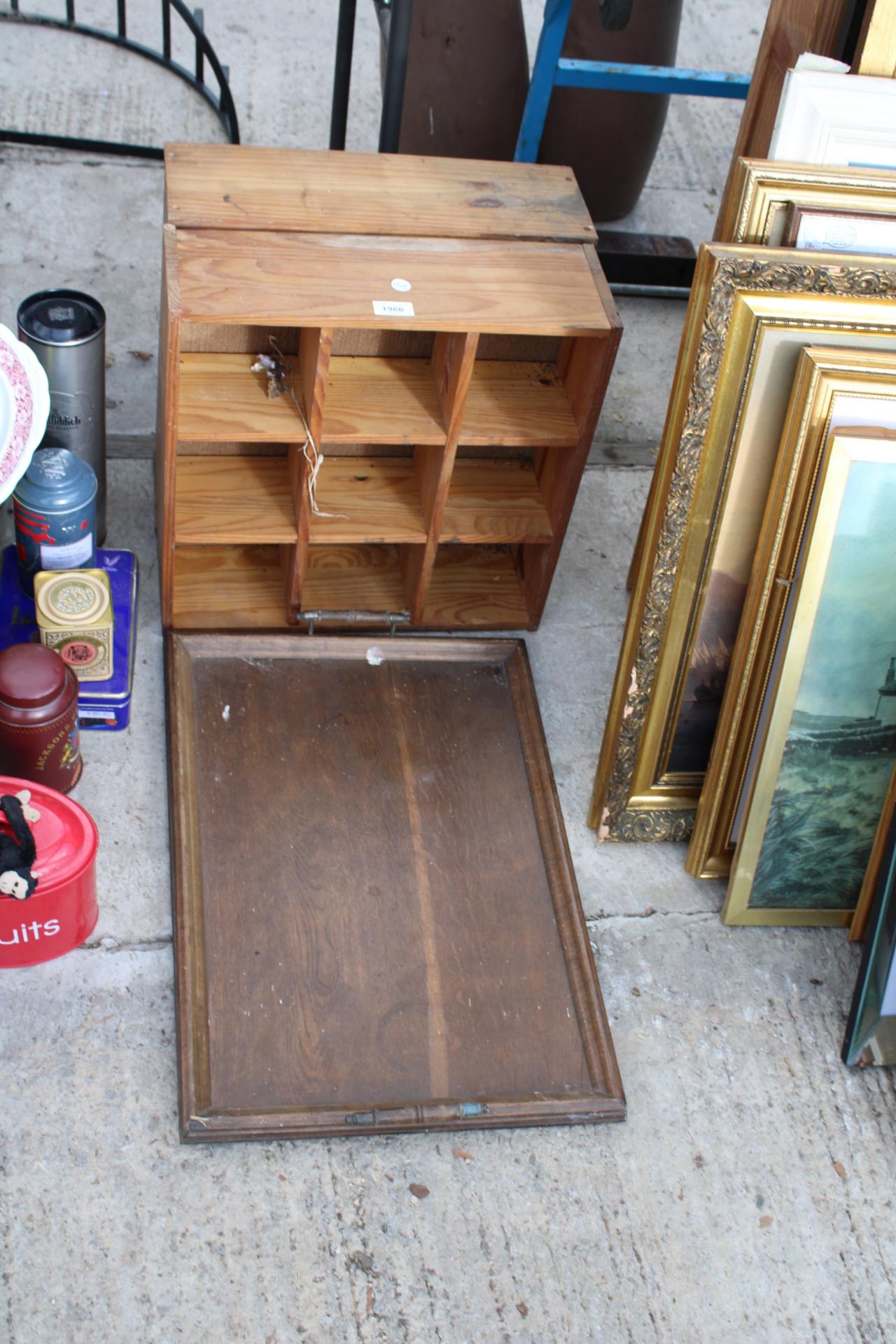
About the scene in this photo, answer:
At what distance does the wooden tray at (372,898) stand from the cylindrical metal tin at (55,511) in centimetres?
30

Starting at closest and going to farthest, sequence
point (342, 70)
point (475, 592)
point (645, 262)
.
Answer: point (475, 592) < point (342, 70) < point (645, 262)

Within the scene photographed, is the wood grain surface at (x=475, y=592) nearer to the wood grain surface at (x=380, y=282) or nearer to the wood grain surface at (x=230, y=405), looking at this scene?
the wood grain surface at (x=230, y=405)

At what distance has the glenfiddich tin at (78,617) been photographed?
8.84 ft

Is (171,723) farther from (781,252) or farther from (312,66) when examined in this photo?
(312,66)

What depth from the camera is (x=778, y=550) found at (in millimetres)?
2441

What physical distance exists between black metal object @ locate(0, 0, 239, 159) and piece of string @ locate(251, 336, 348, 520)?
173 cm

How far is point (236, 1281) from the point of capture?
214cm

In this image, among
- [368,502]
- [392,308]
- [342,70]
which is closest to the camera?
[392,308]

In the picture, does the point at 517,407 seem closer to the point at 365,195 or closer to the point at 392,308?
the point at 392,308

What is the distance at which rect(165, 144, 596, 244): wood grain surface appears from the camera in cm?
269

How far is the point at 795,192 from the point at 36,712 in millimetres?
1629

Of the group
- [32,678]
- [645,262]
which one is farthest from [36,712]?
Answer: [645,262]

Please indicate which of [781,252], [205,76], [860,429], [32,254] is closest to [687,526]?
[860,429]

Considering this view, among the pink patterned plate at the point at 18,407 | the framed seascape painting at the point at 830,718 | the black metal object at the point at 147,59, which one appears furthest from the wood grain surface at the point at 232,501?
the black metal object at the point at 147,59
